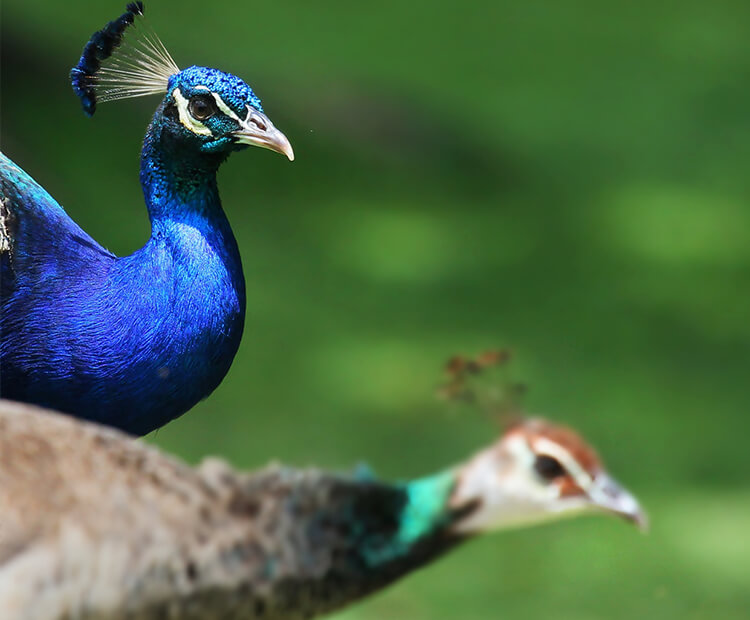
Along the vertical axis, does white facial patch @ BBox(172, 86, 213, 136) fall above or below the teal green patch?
above

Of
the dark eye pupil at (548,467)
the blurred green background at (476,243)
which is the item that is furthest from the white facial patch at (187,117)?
the blurred green background at (476,243)

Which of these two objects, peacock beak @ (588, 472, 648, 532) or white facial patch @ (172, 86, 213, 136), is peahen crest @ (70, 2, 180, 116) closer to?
white facial patch @ (172, 86, 213, 136)

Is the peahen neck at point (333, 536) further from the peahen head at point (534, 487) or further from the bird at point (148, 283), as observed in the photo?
the bird at point (148, 283)

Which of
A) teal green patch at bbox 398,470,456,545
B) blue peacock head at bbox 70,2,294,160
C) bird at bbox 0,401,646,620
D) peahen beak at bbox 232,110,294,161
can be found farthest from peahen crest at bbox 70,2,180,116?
teal green patch at bbox 398,470,456,545

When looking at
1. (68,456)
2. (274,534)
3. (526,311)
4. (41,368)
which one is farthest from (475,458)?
(526,311)

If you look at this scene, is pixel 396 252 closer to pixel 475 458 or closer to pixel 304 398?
pixel 304 398

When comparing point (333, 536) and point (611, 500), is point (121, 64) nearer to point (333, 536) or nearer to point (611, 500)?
point (333, 536)

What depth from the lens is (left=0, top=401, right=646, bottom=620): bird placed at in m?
0.99

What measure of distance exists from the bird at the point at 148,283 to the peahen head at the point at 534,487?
287 mm

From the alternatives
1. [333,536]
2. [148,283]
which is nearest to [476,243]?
[148,283]

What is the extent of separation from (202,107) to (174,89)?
3cm

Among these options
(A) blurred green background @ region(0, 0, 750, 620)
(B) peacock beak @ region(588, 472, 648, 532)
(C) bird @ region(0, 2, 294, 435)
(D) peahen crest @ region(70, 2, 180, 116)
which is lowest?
(B) peacock beak @ region(588, 472, 648, 532)

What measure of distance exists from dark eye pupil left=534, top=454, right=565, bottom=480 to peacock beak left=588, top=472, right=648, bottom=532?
3 centimetres

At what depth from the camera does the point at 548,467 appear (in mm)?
1013
